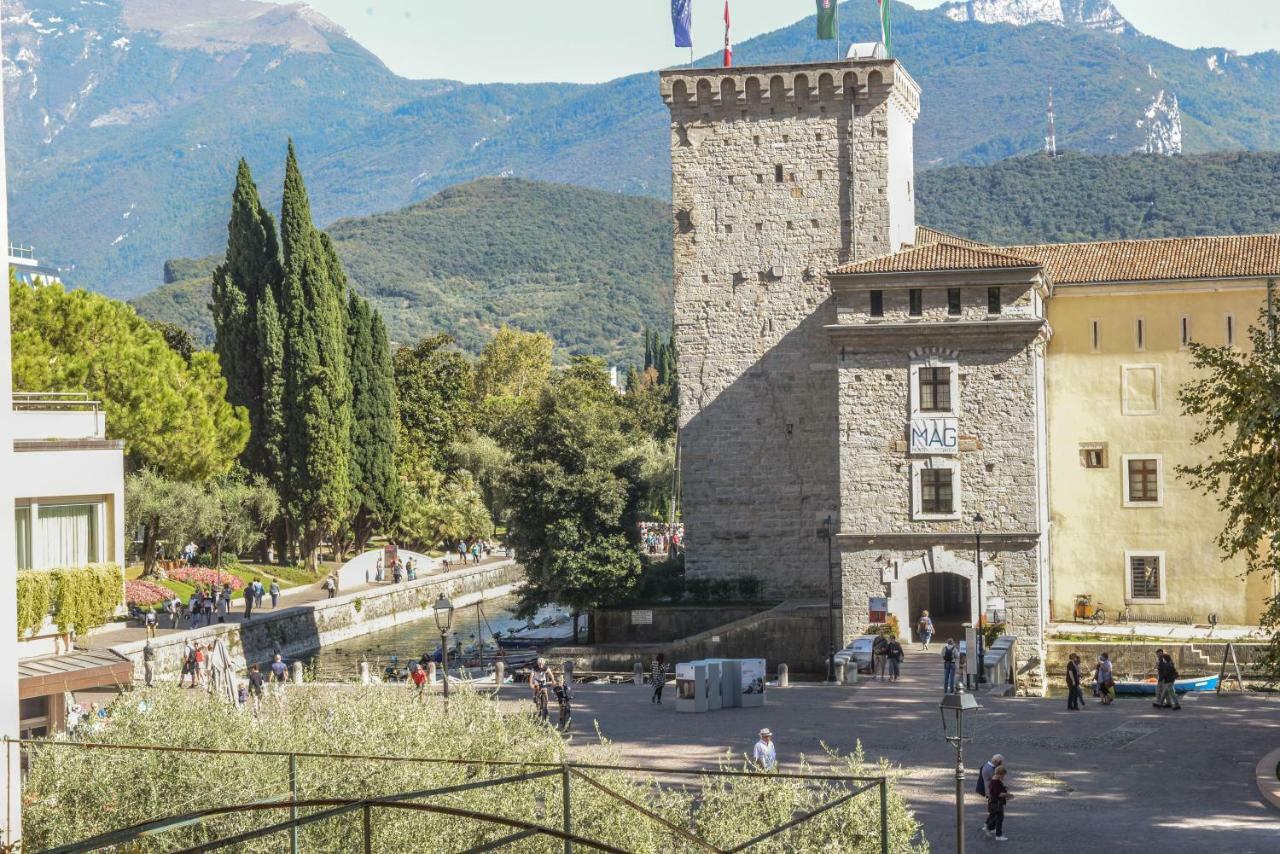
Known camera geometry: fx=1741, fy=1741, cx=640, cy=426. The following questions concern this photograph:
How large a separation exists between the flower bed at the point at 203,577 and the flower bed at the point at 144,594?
395 centimetres

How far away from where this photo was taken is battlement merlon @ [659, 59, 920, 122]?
48.8 meters

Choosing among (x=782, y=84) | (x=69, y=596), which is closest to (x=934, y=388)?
(x=782, y=84)

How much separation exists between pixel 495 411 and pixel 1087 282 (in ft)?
170

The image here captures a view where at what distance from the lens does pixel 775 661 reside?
45188mm

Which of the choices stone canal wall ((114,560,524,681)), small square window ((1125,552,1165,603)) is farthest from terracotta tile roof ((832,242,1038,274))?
stone canal wall ((114,560,524,681))

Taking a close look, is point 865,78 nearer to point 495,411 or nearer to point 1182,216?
point 495,411

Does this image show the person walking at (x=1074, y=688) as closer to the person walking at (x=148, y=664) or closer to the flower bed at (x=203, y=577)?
the person walking at (x=148, y=664)

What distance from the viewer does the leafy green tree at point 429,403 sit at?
79812 mm

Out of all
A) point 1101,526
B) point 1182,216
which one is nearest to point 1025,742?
point 1101,526

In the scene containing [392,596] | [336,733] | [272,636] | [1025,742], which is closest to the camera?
[336,733]

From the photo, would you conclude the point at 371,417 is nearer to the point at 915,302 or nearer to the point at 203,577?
the point at 203,577

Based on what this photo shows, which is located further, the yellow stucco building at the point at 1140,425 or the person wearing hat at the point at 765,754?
the yellow stucco building at the point at 1140,425

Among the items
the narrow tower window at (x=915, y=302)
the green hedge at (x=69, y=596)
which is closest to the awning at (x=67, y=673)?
the green hedge at (x=69, y=596)

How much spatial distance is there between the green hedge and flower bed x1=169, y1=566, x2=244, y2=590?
30666 millimetres
